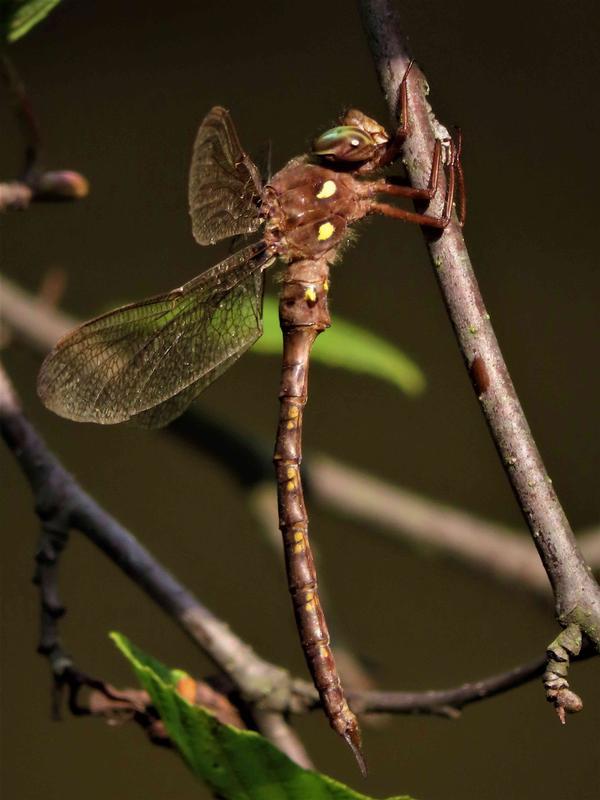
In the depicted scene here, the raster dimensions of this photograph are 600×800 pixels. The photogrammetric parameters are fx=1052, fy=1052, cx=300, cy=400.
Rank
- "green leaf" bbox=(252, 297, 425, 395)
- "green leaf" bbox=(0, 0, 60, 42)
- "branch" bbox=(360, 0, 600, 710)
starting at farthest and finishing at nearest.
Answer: "green leaf" bbox=(252, 297, 425, 395) < "green leaf" bbox=(0, 0, 60, 42) < "branch" bbox=(360, 0, 600, 710)

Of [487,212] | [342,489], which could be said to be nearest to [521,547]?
[342,489]

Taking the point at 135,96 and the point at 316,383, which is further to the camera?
the point at 135,96

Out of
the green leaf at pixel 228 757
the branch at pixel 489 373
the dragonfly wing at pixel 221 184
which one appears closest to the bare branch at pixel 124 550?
the green leaf at pixel 228 757

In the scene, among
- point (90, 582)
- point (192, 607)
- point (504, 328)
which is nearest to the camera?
point (192, 607)

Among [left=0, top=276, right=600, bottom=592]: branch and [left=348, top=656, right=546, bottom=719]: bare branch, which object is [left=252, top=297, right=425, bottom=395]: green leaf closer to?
[left=0, top=276, right=600, bottom=592]: branch

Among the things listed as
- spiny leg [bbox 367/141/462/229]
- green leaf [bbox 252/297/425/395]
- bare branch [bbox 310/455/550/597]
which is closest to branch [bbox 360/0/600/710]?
spiny leg [bbox 367/141/462/229]

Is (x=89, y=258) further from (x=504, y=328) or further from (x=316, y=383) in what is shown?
(x=504, y=328)

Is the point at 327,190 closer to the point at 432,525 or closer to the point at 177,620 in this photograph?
the point at 177,620

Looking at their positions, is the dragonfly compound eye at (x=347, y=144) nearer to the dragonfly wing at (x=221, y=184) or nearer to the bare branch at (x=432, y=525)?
the dragonfly wing at (x=221, y=184)
